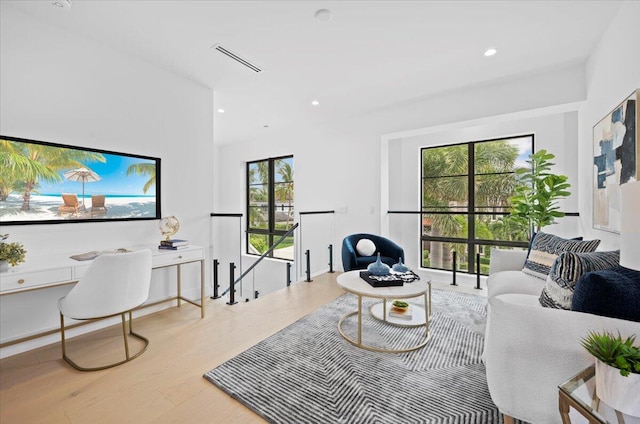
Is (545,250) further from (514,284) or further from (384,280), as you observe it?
(384,280)

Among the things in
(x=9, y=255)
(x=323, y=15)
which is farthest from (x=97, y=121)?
(x=323, y=15)

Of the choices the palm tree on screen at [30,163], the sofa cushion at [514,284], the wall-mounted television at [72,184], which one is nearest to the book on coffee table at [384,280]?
the sofa cushion at [514,284]

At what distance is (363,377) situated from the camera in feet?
6.12

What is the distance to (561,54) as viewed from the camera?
9.44 feet

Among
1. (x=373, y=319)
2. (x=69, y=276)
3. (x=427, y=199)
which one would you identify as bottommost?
(x=373, y=319)

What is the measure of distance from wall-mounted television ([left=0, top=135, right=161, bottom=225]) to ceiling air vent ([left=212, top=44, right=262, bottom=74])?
132 centimetres

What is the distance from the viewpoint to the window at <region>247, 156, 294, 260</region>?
19.4 ft

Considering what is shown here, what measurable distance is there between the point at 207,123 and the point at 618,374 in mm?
3903

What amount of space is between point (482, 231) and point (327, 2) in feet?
12.6

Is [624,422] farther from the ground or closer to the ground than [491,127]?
closer to the ground

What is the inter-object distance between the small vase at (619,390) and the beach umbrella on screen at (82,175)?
3517mm

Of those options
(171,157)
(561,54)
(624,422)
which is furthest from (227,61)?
(624,422)

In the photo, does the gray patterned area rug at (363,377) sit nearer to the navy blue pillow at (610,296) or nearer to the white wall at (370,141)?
the navy blue pillow at (610,296)

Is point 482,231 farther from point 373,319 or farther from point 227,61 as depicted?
point 227,61
